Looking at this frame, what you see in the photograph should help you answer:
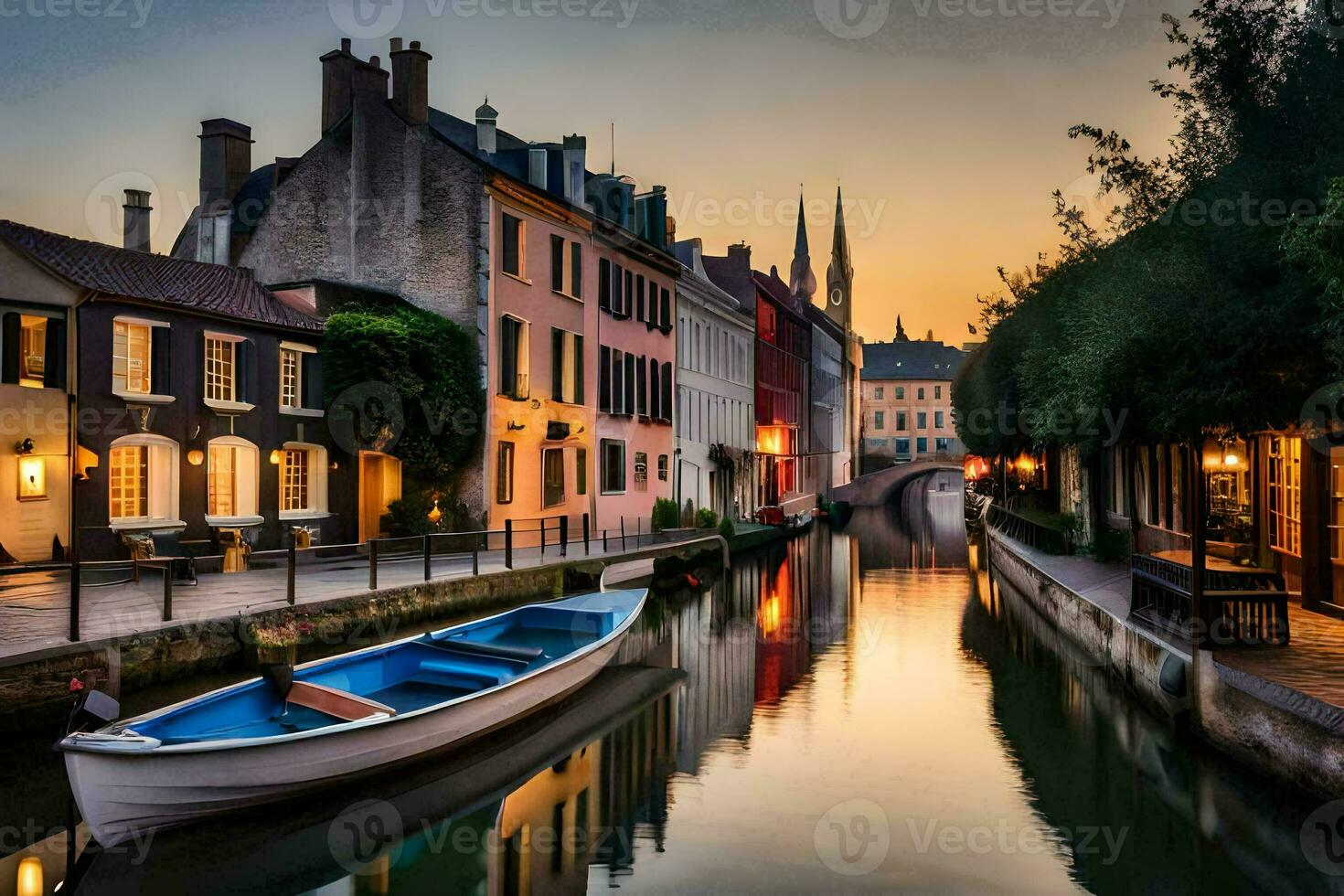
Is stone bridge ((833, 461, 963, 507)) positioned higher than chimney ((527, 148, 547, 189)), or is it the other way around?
chimney ((527, 148, 547, 189))

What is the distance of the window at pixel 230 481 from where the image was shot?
1889 cm

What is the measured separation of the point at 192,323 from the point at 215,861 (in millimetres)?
12226

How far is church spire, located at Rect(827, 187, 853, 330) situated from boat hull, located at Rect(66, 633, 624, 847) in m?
92.6

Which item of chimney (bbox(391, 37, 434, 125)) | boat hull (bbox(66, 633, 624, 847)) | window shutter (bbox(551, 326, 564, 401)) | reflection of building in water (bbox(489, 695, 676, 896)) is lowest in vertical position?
reflection of building in water (bbox(489, 695, 676, 896))

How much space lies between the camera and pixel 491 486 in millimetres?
23516

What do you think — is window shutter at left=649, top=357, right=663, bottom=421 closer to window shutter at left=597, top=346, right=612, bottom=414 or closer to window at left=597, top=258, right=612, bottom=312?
window shutter at left=597, top=346, right=612, bottom=414

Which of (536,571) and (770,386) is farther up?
(770,386)

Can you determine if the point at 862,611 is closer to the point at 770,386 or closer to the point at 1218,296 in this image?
the point at 1218,296

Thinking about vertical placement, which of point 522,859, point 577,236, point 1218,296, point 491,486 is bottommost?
point 522,859

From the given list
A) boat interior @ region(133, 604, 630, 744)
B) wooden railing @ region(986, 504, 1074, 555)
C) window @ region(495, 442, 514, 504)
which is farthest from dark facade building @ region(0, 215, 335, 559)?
wooden railing @ region(986, 504, 1074, 555)

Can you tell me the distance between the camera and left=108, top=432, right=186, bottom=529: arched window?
1717cm

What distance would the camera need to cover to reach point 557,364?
1059 inches

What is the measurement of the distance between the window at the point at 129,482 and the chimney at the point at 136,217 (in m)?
10.00

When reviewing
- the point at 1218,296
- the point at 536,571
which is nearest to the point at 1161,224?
the point at 1218,296
